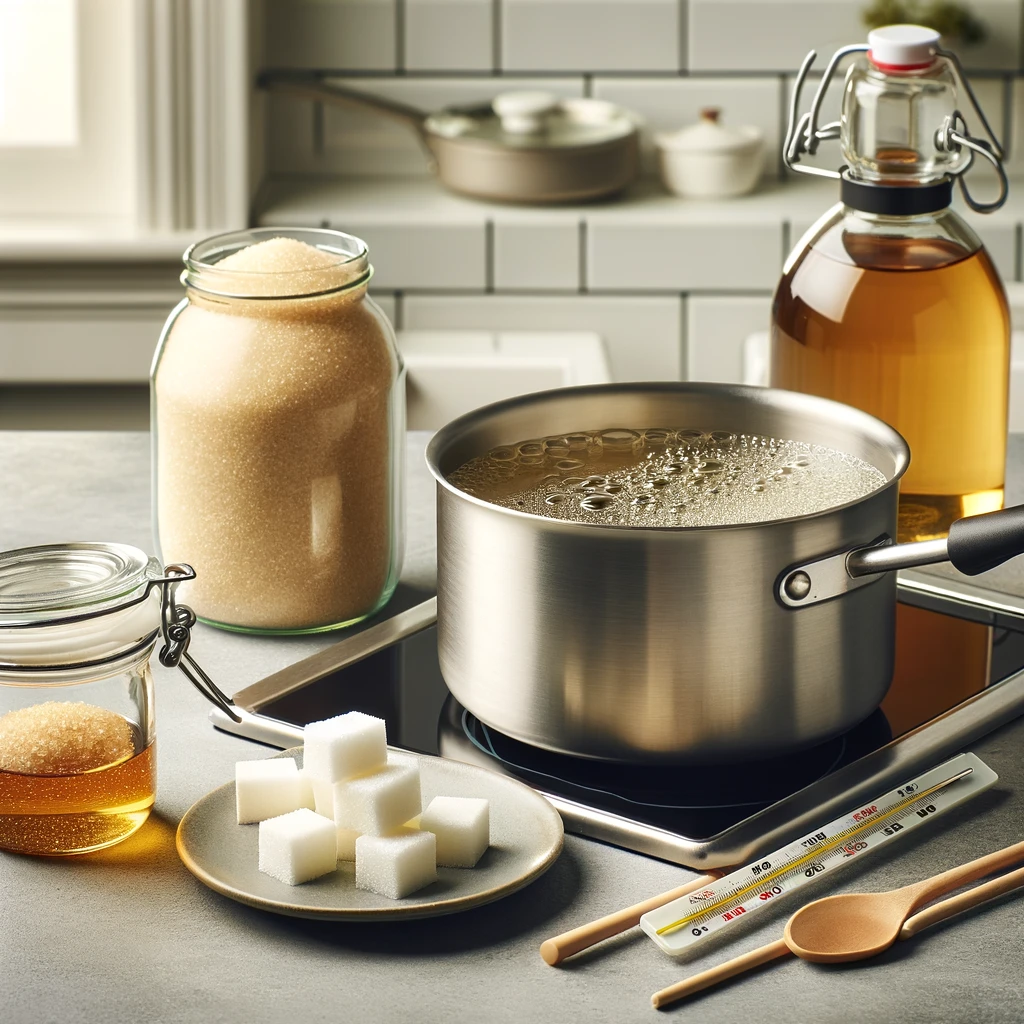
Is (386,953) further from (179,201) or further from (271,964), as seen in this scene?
(179,201)

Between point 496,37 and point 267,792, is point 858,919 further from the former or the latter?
point 496,37

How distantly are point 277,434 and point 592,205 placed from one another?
4.61 feet

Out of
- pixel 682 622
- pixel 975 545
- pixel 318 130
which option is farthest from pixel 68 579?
pixel 318 130

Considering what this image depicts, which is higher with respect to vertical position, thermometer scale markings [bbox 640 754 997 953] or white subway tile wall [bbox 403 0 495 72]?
white subway tile wall [bbox 403 0 495 72]

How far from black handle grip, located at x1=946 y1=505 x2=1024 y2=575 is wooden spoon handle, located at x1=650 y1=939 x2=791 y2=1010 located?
18cm

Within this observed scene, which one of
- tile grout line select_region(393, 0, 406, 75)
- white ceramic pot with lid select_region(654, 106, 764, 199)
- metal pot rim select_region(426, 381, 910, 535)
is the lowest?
metal pot rim select_region(426, 381, 910, 535)

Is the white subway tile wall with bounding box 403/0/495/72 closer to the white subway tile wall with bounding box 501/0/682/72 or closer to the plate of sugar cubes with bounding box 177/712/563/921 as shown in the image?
the white subway tile wall with bounding box 501/0/682/72

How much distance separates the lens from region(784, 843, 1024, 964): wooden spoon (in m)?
0.58

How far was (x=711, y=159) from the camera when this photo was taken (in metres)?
2.16

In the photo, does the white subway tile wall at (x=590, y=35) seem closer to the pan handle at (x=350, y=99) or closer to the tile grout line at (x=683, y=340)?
the pan handle at (x=350, y=99)

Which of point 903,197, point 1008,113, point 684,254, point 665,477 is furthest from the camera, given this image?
point 1008,113

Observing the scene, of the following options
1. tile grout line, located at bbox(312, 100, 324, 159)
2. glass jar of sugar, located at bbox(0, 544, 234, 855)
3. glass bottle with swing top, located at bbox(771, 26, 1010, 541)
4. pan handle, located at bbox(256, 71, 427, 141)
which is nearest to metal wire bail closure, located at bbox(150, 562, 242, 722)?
glass jar of sugar, located at bbox(0, 544, 234, 855)

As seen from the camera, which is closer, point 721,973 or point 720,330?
point 721,973

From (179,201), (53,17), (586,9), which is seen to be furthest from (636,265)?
(53,17)
